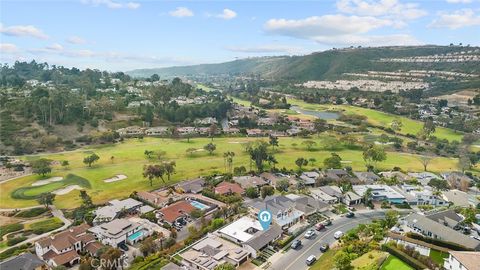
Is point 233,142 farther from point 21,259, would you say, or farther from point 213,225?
point 21,259

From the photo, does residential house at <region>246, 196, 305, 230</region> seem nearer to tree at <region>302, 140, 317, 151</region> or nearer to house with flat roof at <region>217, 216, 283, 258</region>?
house with flat roof at <region>217, 216, 283, 258</region>

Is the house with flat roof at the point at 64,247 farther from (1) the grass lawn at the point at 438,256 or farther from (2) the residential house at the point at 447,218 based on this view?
(2) the residential house at the point at 447,218

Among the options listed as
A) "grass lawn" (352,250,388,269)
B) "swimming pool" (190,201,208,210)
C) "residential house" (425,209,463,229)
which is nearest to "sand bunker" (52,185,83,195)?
"swimming pool" (190,201,208,210)

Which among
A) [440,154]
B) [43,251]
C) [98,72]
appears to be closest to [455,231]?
[43,251]

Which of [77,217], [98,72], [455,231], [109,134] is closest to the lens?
[455,231]

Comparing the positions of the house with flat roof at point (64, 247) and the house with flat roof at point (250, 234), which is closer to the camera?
the house with flat roof at point (64, 247)

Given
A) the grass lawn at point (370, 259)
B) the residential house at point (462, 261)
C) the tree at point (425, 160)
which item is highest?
the residential house at point (462, 261)

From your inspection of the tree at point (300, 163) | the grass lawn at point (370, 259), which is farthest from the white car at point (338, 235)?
the tree at point (300, 163)

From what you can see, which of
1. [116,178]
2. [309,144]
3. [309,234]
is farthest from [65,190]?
[309,144]
